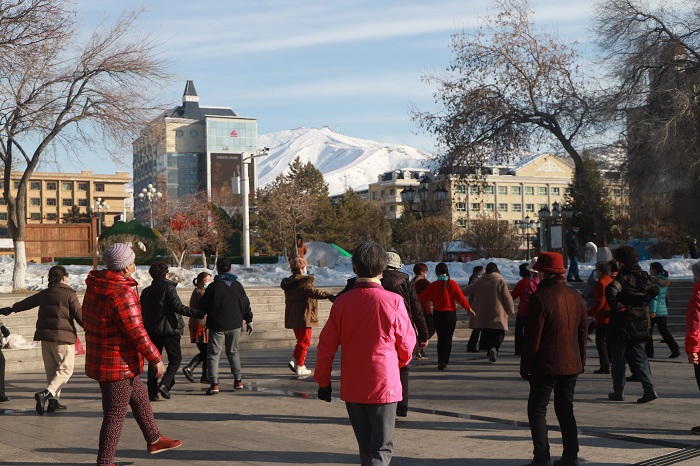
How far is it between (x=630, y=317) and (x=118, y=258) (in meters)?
5.80

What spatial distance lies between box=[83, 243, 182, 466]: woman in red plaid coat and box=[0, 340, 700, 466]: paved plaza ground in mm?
751

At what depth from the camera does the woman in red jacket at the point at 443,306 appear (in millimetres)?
13539

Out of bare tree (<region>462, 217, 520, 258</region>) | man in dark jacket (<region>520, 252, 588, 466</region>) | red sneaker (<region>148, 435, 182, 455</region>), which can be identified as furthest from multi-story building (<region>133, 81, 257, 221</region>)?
man in dark jacket (<region>520, 252, 588, 466</region>)

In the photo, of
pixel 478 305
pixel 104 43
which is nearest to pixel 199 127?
pixel 104 43

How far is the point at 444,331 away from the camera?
44.6ft

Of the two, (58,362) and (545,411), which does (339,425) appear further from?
(58,362)

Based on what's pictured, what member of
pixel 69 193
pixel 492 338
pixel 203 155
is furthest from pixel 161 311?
pixel 203 155

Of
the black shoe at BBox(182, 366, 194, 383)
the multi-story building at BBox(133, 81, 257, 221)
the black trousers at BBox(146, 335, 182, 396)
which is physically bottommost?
the black shoe at BBox(182, 366, 194, 383)

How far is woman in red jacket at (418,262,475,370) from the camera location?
1354 centimetres

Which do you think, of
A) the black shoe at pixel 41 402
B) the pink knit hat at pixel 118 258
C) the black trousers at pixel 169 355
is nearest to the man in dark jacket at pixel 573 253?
the black trousers at pixel 169 355

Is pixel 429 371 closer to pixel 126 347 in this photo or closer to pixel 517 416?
pixel 517 416

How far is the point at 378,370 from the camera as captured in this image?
16.8 ft

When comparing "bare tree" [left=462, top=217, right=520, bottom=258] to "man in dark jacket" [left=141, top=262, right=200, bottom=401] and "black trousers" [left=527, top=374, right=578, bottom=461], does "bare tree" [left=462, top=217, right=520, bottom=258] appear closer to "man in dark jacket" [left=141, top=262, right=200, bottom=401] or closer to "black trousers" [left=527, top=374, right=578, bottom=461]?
"man in dark jacket" [left=141, top=262, right=200, bottom=401]

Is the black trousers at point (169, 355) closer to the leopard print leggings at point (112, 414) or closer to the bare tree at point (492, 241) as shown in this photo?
the leopard print leggings at point (112, 414)
